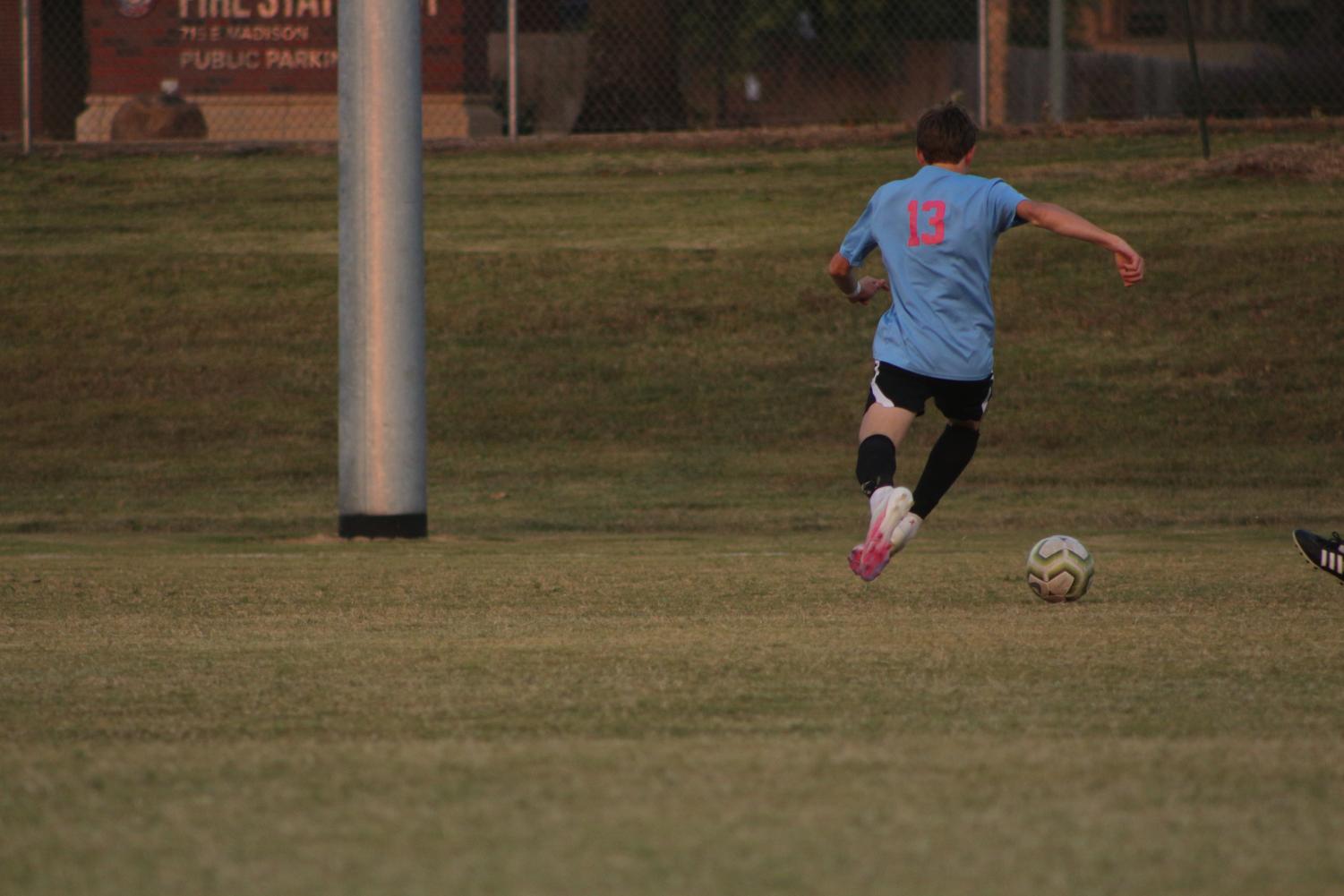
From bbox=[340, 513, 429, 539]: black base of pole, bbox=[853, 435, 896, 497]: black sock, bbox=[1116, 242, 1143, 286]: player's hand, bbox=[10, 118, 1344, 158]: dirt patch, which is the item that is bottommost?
bbox=[340, 513, 429, 539]: black base of pole

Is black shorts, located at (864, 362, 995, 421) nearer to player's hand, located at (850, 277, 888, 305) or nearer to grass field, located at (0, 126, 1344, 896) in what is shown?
player's hand, located at (850, 277, 888, 305)

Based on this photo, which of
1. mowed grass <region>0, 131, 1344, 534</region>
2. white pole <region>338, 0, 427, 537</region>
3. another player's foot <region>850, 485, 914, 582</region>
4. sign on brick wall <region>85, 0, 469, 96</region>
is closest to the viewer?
another player's foot <region>850, 485, 914, 582</region>

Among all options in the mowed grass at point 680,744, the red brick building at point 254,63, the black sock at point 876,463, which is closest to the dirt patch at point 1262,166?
the red brick building at point 254,63

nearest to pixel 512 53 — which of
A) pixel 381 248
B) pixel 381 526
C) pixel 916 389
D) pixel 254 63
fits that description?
pixel 254 63

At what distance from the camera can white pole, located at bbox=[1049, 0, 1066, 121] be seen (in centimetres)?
2298

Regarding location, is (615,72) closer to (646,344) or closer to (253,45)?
(253,45)

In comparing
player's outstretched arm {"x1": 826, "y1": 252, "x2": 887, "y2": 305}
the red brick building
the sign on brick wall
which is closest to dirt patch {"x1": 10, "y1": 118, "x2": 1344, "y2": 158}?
the red brick building

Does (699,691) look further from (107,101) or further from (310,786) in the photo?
(107,101)

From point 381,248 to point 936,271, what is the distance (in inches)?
230

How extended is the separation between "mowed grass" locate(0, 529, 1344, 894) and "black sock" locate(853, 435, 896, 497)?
47 cm

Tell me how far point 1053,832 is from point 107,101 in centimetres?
2541

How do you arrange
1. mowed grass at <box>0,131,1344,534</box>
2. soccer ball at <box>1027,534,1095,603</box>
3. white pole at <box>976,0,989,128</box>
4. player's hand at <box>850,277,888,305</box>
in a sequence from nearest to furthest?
soccer ball at <box>1027,534,1095,603</box>
player's hand at <box>850,277,888,305</box>
mowed grass at <box>0,131,1344,534</box>
white pole at <box>976,0,989,128</box>

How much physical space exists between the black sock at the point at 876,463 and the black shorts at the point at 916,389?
7.9 inches

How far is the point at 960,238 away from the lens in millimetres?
7551
